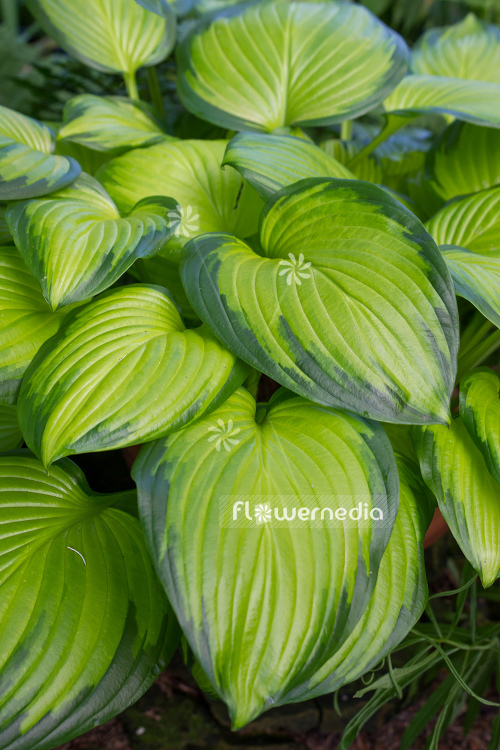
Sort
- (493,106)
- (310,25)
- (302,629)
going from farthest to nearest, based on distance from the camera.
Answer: (310,25)
(493,106)
(302,629)

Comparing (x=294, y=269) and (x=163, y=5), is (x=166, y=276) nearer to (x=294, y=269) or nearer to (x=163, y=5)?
(x=294, y=269)

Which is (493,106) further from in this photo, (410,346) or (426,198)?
(410,346)

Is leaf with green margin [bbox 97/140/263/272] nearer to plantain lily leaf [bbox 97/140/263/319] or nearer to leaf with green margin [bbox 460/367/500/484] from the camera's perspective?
plantain lily leaf [bbox 97/140/263/319]

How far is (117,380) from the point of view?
1.79 ft

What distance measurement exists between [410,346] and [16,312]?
46cm

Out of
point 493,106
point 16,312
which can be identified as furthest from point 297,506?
point 493,106

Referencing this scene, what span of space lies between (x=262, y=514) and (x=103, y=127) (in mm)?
683

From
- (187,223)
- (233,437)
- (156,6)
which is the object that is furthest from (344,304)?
(156,6)

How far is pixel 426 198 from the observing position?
3.28 ft

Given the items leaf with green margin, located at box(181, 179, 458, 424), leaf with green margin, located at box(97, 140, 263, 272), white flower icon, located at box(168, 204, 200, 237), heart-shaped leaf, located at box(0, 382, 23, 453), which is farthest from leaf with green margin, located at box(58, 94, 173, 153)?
heart-shaped leaf, located at box(0, 382, 23, 453)

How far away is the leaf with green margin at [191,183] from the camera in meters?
0.79

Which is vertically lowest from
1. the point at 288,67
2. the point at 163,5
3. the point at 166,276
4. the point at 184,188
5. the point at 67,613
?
the point at 67,613

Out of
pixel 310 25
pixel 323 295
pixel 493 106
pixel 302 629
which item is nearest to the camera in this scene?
pixel 302 629

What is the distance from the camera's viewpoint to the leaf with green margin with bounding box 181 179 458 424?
526mm
